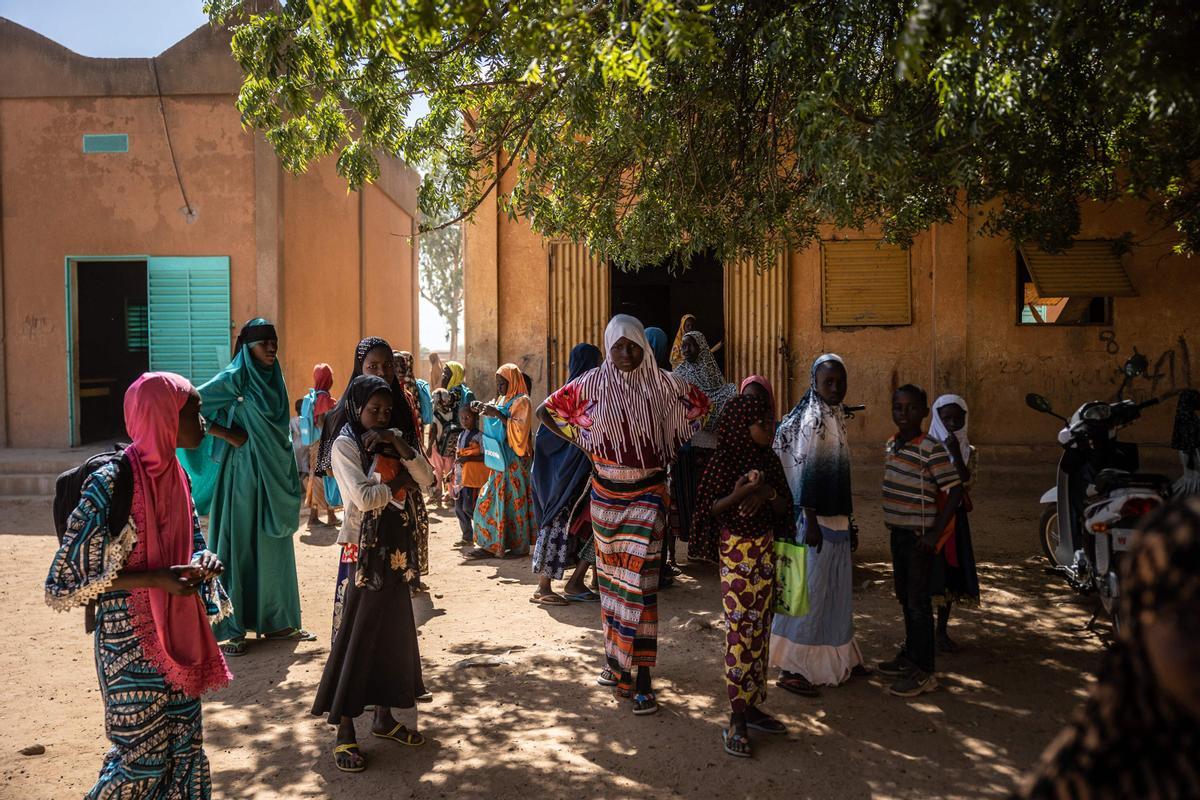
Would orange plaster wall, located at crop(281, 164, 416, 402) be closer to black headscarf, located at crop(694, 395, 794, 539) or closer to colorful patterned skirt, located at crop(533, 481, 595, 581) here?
colorful patterned skirt, located at crop(533, 481, 595, 581)

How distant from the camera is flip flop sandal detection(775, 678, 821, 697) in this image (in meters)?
4.55

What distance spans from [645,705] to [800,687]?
811 mm

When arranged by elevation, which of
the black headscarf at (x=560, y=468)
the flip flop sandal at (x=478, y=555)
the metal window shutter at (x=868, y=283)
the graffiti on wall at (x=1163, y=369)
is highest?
the metal window shutter at (x=868, y=283)

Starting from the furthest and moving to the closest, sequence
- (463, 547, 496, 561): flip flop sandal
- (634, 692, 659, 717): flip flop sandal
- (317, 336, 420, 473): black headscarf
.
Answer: (463, 547, 496, 561): flip flop sandal < (634, 692, 659, 717): flip flop sandal < (317, 336, 420, 473): black headscarf

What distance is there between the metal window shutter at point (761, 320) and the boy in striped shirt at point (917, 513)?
6.63m

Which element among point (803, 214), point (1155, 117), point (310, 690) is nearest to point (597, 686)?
point (310, 690)

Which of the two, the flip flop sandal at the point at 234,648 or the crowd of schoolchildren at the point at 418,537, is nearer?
the crowd of schoolchildren at the point at 418,537

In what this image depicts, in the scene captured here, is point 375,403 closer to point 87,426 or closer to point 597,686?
point 597,686

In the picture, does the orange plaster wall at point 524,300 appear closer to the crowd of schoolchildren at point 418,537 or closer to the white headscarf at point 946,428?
the crowd of schoolchildren at point 418,537

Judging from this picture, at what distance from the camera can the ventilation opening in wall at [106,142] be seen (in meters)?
11.9

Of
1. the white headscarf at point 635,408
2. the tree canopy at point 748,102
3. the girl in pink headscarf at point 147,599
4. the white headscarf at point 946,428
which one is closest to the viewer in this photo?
the girl in pink headscarf at point 147,599

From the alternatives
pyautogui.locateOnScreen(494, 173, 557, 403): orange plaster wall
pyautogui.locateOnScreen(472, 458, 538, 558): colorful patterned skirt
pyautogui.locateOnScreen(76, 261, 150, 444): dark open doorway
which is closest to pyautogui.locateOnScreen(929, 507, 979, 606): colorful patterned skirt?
pyautogui.locateOnScreen(472, 458, 538, 558): colorful patterned skirt

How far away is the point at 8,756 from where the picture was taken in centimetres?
398

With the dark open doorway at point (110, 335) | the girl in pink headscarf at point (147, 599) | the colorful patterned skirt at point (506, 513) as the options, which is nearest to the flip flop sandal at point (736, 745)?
the girl in pink headscarf at point (147, 599)
